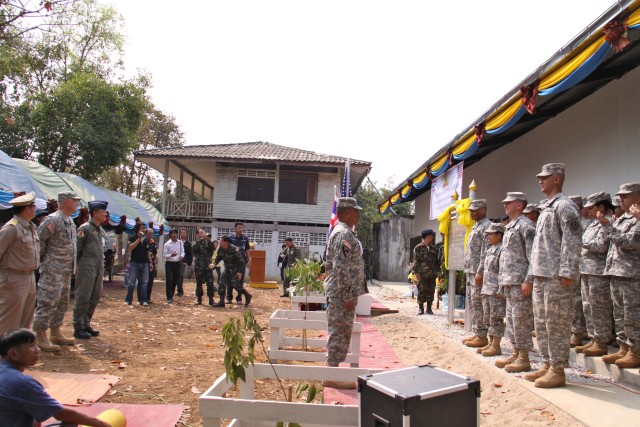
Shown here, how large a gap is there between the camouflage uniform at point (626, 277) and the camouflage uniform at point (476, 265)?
1.80m

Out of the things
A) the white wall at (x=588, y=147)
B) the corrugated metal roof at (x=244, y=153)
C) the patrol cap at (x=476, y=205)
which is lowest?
the patrol cap at (x=476, y=205)

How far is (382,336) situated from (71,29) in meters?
27.5

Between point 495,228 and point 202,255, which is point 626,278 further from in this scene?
point 202,255

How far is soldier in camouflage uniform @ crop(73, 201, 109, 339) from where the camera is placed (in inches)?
264

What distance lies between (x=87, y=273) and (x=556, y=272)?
604 cm

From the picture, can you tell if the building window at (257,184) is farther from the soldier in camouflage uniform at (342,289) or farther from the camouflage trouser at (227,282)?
the soldier in camouflage uniform at (342,289)

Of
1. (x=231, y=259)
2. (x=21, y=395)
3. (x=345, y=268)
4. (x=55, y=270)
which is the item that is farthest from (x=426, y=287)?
(x=21, y=395)

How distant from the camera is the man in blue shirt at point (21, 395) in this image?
8.59 feet

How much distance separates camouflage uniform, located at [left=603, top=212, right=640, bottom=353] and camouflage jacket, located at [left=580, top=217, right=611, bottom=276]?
0.16 metres

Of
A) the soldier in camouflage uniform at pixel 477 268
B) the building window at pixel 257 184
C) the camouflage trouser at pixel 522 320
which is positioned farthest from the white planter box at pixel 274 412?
the building window at pixel 257 184

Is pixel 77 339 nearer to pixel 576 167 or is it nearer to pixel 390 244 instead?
pixel 576 167

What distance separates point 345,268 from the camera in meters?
4.66

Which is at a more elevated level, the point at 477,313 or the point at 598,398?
the point at 477,313

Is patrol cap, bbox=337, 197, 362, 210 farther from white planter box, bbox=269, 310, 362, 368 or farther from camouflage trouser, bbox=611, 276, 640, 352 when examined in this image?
Answer: camouflage trouser, bbox=611, 276, 640, 352
